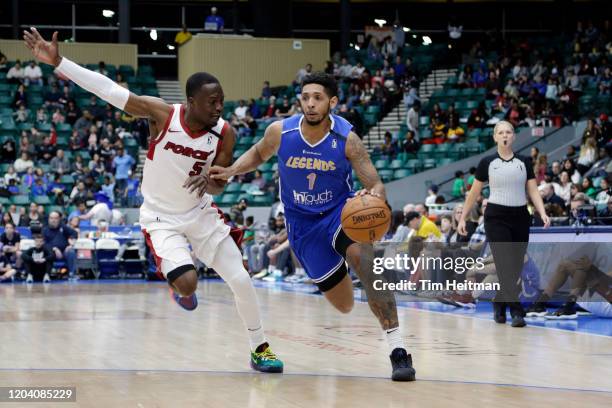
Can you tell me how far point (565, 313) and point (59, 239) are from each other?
1099cm

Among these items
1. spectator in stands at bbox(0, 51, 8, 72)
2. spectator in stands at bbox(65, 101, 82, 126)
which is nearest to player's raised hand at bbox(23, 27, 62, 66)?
spectator in stands at bbox(65, 101, 82, 126)

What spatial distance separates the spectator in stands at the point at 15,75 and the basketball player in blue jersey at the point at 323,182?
71.3 ft

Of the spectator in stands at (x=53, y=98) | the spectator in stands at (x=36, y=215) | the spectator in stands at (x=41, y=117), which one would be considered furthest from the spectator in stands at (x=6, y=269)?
the spectator in stands at (x=53, y=98)

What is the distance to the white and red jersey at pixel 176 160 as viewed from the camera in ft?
21.4

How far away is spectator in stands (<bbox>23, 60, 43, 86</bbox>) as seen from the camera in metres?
26.8

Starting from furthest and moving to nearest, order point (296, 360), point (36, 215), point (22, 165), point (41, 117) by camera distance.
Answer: point (41, 117) → point (22, 165) → point (36, 215) → point (296, 360)

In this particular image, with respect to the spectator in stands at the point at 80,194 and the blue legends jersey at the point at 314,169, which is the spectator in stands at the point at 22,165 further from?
the blue legends jersey at the point at 314,169

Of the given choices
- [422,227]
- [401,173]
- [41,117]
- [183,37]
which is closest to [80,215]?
[41,117]

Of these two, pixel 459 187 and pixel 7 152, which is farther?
pixel 7 152

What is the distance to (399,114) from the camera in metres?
26.3

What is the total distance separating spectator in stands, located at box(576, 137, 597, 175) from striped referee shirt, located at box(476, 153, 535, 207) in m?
8.37

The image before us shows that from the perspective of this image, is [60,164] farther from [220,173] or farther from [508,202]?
[220,173]

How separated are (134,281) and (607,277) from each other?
1085 centimetres

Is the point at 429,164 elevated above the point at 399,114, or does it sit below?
below
